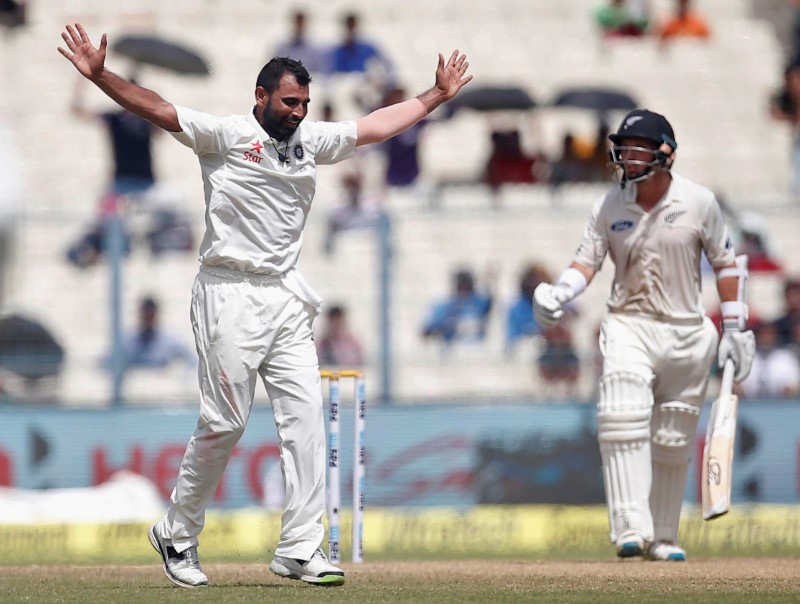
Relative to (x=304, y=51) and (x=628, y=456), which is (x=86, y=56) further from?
(x=304, y=51)

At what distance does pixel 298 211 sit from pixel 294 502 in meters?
1.24

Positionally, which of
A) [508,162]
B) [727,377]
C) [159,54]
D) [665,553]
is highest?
[159,54]

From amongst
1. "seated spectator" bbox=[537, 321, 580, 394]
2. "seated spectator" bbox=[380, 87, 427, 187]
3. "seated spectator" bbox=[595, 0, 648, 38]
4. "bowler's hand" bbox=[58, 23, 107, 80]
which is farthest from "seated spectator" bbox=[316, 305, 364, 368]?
"seated spectator" bbox=[595, 0, 648, 38]

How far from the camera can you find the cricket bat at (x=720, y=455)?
27.9 ft

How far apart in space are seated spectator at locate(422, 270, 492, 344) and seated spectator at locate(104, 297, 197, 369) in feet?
5.90

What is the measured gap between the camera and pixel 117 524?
1103 cm

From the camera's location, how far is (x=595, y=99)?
1692cm

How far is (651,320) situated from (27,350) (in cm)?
541

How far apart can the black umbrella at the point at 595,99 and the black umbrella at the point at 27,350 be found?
648cm

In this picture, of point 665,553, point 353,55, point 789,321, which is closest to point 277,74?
point 665,553

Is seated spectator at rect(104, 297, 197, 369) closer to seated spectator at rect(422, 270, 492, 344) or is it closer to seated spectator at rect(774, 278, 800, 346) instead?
seated spectator at rect(422, 270, 492, 344)

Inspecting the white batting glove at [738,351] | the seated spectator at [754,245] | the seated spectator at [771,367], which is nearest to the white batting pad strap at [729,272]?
the white batting glove at [738,351]

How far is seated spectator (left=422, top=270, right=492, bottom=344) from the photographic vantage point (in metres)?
12.6

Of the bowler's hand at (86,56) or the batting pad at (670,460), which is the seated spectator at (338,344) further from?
the bowler's hand at (86,56)
